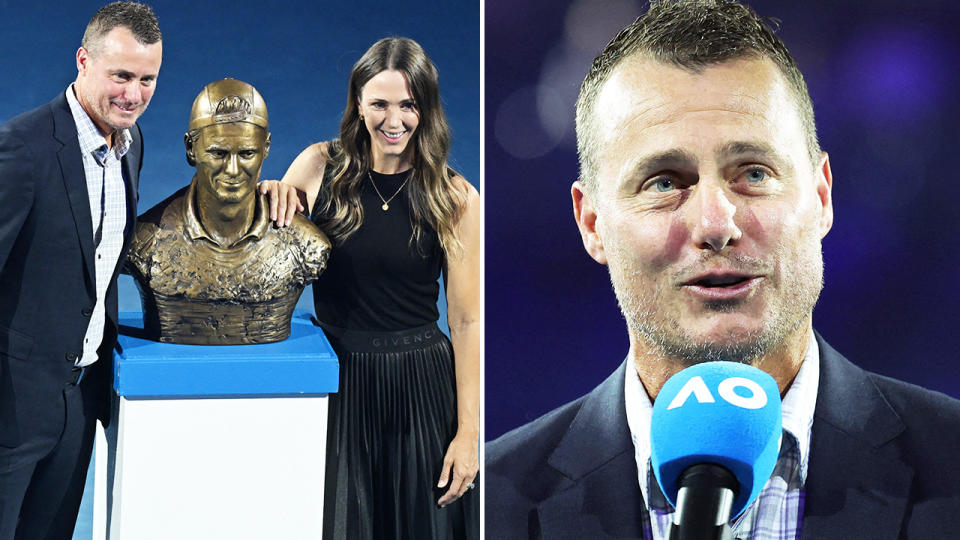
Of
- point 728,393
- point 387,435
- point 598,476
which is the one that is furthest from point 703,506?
point 387,435

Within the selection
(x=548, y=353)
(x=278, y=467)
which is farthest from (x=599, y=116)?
(x=278, y=467)

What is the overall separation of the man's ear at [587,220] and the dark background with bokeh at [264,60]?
102cm

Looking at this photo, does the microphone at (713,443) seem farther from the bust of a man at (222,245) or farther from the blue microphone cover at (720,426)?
the bust of a man at (222,245)

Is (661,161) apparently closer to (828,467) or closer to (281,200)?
(828,467)

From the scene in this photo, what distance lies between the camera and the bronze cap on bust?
11.8ft

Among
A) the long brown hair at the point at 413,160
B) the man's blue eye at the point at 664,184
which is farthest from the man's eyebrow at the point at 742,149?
the long brown hair at the point at 413,160

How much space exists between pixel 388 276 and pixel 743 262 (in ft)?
4.88

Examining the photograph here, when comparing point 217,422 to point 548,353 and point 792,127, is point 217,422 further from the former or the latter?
point 792,127

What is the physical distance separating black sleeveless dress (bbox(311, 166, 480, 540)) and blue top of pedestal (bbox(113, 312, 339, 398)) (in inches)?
8.7

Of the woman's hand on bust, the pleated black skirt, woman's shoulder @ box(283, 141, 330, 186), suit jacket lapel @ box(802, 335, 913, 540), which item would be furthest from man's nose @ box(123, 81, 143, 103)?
suit jacket lapel @ box(802, 335, 913, 540)

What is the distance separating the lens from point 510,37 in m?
3.15

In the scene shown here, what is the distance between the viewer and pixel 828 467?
295 cm

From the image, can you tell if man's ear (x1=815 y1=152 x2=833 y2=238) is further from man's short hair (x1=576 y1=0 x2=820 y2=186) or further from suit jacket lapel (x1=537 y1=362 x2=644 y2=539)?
suit jacket lapel (x1=537 y1=362 x2=644 y2=539)

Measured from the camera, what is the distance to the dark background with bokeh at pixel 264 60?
12.2ft
